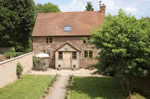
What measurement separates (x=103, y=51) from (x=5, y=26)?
26.6 m

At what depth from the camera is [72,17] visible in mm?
24734

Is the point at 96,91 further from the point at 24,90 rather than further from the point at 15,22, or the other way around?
the point at 15,22

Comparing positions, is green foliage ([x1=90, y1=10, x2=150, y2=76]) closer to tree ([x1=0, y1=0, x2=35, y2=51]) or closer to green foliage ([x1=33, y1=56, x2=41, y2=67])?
green foliage ([x1=33, y1=56, x2=41, y2=67])

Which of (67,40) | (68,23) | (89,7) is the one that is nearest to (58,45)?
(67,40)

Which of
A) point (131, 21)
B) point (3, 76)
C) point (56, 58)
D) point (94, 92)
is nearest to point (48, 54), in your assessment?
point (56, 58)

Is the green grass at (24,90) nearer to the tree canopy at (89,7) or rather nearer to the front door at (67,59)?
the front door at (67,59)

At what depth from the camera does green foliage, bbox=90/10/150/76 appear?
9.62 meters

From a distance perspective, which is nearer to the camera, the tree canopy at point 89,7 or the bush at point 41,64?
the bush at point 41,64

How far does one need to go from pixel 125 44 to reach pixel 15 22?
26.7 metres

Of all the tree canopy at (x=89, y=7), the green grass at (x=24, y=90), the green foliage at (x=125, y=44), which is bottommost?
the green grass at (x=24, y=90)

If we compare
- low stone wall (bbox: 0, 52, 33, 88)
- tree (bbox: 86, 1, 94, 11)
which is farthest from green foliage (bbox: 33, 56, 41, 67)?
tree (bbox: 86, 1, 94, 11)

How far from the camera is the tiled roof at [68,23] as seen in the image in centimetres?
2241

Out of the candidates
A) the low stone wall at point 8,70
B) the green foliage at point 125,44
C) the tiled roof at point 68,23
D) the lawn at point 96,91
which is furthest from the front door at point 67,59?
the green foliage at point 125,44

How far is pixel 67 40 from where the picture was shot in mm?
22312
